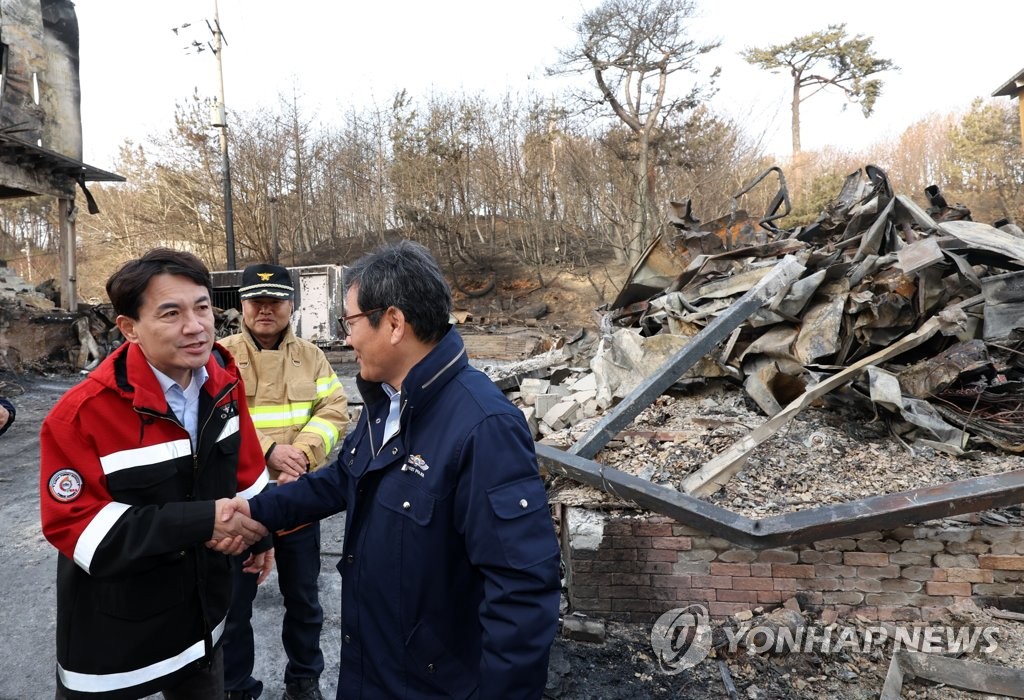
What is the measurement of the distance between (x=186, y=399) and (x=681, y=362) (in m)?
2.97

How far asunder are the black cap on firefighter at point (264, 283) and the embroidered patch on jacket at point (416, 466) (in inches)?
58.4

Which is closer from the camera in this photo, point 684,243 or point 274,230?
point 684,243

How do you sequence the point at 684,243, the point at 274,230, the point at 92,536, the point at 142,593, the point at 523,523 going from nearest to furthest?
the point at 523,523
the point at 92,536
the point at 142,593
the point at 684,243
the point at 274,230

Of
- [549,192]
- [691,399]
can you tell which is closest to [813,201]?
[549,192]

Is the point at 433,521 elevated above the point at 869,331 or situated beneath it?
situated beneath

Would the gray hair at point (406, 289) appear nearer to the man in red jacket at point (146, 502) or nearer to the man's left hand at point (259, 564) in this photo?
the man in red jacket at point (146, 502)

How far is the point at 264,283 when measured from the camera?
268 cm

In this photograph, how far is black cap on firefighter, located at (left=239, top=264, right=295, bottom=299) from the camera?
8.80ft

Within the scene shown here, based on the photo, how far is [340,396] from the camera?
3.02 m

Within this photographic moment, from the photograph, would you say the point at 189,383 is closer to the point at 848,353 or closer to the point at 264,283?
the point at 264,283

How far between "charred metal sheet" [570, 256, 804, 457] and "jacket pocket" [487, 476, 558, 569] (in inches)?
86.2

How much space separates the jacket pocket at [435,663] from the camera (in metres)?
1.45

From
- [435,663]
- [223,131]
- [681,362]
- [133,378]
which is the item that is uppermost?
[223,131]

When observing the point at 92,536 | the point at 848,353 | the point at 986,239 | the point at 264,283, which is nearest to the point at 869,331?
the point at 848,353
